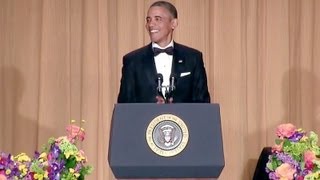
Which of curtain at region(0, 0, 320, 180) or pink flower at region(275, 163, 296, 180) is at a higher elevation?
curtain at region(0, 0, 320, 180)

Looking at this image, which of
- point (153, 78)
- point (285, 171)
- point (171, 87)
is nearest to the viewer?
point (285, 171)

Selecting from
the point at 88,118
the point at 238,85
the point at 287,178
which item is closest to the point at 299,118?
the point at 238,85

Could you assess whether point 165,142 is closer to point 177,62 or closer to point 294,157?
point 294,157

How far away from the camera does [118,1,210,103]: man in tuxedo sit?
3.47 metres

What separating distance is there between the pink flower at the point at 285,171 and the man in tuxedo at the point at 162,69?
0.84m

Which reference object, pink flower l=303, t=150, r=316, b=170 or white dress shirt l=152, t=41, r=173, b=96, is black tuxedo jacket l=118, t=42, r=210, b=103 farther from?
pink flower l=303, t=150, r=316, b=170

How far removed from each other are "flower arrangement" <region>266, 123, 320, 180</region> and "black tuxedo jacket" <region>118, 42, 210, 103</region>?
748 millimetres

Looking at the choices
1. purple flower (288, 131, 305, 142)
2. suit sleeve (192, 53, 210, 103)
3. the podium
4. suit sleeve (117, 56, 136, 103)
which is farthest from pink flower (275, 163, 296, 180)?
suit sleeve (117, 56, 136, 103)


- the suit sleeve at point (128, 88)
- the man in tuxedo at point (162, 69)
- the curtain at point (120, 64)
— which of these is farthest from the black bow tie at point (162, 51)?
the curtain at point (120, 64)

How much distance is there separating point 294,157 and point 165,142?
1.72 ft

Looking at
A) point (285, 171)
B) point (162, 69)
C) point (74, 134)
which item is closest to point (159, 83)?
point (162, 69)

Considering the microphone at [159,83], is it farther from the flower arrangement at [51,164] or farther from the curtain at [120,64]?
the curtain at [120,64]

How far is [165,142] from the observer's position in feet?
9.54

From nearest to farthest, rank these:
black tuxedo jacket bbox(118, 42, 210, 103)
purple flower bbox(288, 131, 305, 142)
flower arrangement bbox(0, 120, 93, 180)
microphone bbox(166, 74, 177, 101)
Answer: flower arrangement bbox(0, 120, 93, 180)
purple flower bbox(288, 131, 305, 142)
microphone bbox(166, 74, 177, 101)
black tuxedo jacket bbox(118, 42, 210, 103)
